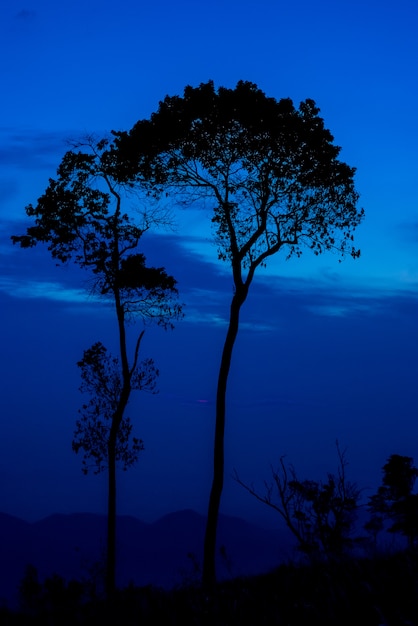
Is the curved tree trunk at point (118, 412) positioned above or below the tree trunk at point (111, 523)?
above

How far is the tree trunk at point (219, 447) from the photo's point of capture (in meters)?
22.7

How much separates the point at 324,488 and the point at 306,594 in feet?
31.4

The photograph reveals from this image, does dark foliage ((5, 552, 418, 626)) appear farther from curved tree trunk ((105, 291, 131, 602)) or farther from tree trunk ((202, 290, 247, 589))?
curved tree trunk ((105, 291, 131, 602))

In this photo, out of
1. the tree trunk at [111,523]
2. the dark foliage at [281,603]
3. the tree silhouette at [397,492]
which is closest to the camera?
the dark foliage at [281,603]

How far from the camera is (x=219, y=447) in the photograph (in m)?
23.8

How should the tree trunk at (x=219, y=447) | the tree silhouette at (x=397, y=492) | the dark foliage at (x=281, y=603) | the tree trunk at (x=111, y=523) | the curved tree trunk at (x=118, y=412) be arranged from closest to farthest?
the dark foliage at (x=281, y=603), the tree trunk at (x=219, y=447), the tree trunk at (x=111, y=523), the curved tree trunk at (x=118, y=412), the tree silhouette at (x=397, y=492)

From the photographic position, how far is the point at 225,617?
993 centimetres

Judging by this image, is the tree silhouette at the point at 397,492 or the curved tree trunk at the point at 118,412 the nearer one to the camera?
the curved tree trunk at the point at 118,412

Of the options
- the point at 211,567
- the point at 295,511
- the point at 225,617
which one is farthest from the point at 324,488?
the point at 225,617

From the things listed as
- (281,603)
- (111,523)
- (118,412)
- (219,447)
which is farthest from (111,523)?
(281,603)

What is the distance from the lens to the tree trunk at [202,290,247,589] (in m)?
22.7

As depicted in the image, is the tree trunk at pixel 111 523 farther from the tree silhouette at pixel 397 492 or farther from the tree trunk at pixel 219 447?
the tree silhouette at pixel 397 492

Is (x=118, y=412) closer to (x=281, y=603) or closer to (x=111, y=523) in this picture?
(x=111, y=523)

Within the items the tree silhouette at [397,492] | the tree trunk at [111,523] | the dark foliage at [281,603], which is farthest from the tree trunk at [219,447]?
the tree silhouette at [397,492]
